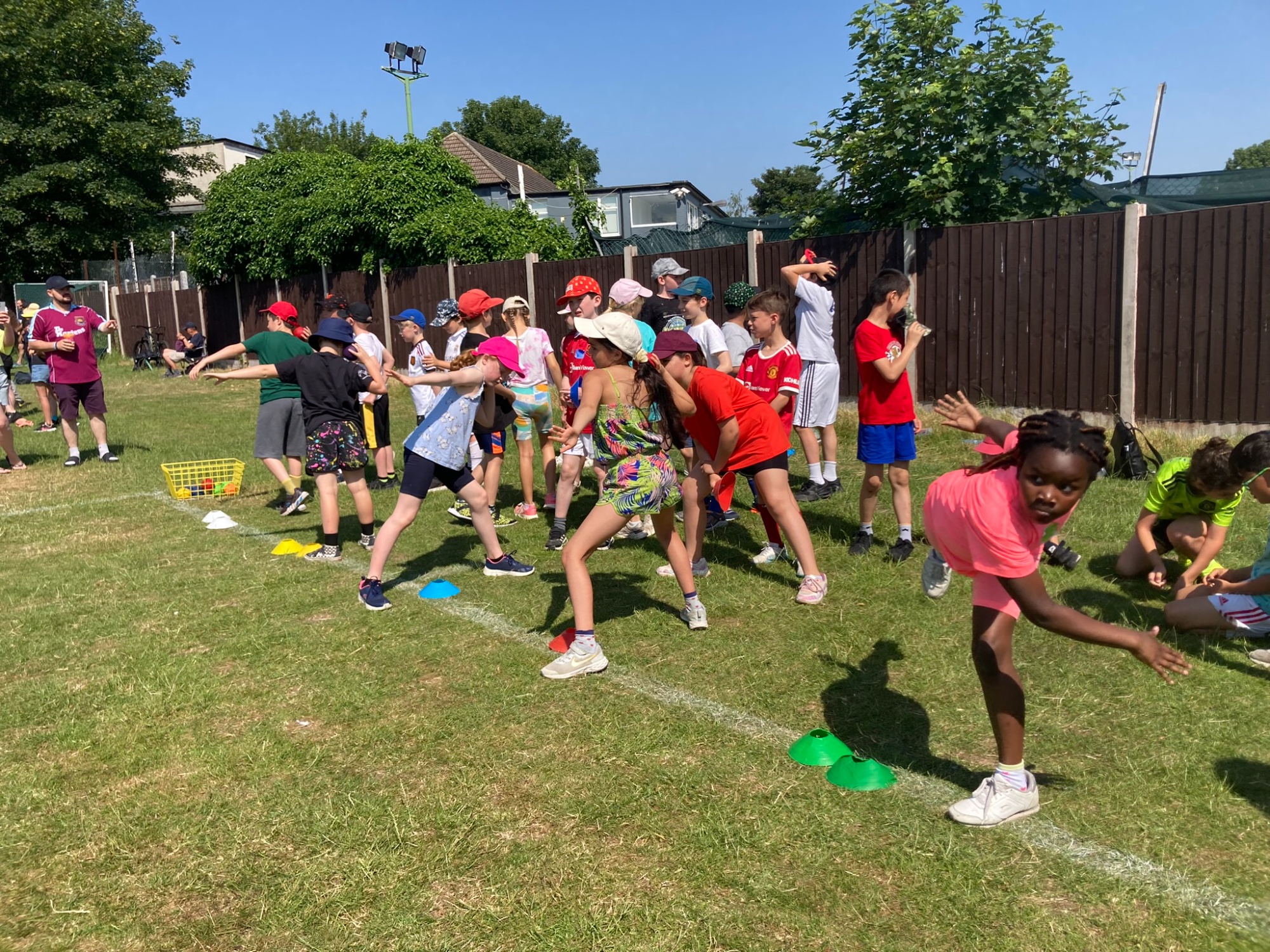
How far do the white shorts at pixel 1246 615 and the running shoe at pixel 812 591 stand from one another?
213 cm

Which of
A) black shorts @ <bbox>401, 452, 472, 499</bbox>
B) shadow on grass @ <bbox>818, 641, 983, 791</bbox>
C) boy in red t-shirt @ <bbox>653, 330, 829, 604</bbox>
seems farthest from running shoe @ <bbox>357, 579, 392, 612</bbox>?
shadow on grass @ <bbox>818, 641, 983, 791</bbox>

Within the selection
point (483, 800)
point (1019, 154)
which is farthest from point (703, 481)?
point (1019, 154)

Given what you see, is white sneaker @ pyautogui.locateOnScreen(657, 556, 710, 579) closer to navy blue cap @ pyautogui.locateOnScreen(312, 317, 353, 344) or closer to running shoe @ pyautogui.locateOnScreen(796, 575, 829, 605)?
running shoe @ pyautogui.locateOnScreen(796, 575, 829, 605)

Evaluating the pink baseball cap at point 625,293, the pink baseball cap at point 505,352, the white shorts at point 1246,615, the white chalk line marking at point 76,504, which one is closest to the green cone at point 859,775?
the white shorts at point 1246,615

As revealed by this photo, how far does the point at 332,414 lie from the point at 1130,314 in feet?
27.1

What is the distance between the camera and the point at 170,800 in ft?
12.8

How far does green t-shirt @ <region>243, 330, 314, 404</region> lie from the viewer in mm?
8836

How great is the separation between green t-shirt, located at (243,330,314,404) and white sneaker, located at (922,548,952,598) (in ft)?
19.2

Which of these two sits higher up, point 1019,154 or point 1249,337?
point 1019,154

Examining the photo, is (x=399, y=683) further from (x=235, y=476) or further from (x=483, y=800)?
(x=235, y=476)

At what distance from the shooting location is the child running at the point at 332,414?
7246 mm

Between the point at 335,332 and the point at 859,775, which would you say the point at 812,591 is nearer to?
the point at 859,775

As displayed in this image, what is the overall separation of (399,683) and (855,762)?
239 cm

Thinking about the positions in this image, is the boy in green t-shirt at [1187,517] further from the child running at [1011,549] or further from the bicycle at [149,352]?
the bicycle at [149,352]
